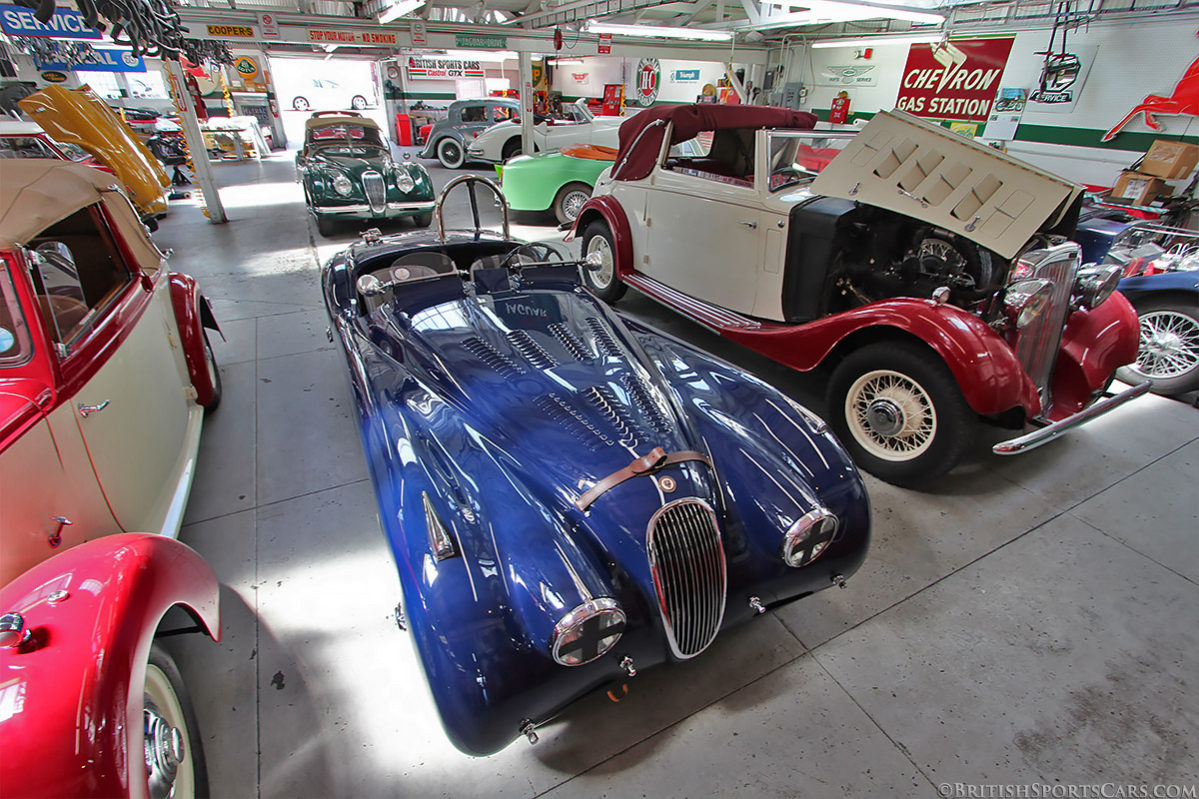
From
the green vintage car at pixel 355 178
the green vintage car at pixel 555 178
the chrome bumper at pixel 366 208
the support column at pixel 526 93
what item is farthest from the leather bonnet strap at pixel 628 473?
the support column at pixel 526 93

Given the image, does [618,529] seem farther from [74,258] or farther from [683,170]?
[683,170]

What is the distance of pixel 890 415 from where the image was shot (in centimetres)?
326

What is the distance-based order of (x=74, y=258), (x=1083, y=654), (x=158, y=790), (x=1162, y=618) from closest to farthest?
(x=158, y=790)
(x=1083, y=654)
(x=1162, y=618)
(x=74, y=258)

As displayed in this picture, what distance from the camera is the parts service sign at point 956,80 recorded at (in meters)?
10.2

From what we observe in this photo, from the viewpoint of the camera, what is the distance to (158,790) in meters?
1.50

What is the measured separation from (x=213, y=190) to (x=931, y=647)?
10873 millimetres

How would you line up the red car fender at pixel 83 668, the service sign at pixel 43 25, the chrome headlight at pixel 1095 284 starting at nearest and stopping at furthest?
the red car fender at pixel 83 668 < the chrome headlight at pixel 1095 284 < the service sign at pixel 43 25

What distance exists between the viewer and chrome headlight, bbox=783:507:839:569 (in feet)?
6.53

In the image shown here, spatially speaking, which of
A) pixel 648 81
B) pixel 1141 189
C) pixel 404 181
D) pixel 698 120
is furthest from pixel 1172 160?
pixel 648 81

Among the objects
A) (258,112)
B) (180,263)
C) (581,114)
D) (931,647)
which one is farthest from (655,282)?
(258,112)

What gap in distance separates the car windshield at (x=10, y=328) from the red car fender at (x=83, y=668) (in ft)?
2.22

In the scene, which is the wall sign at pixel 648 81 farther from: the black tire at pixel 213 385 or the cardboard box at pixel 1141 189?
the black tire at pixel 213 385

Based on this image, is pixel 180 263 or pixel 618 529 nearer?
pixel 618 529

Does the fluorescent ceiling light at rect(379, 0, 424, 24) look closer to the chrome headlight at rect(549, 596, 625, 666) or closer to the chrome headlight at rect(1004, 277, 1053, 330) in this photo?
the chrome headlight at rect(1004, 277, 1053, 330)
